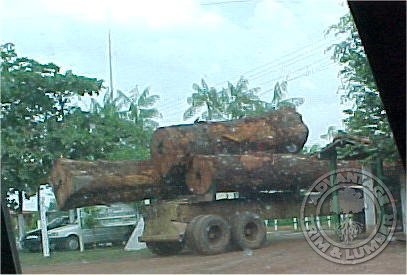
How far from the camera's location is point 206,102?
204cm

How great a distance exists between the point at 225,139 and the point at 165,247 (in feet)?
1.14

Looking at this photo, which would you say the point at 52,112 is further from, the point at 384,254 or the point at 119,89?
the point at 384,254

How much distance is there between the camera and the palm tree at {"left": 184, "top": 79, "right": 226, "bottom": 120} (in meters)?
2.04

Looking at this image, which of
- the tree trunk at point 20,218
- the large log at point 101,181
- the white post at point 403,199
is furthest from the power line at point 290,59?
the tree trunk at point 20,218

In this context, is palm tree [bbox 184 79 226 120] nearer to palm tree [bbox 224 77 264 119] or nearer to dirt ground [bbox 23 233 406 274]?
palm tree [bbox 224 77 264 119]

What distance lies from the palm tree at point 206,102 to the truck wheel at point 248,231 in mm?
289

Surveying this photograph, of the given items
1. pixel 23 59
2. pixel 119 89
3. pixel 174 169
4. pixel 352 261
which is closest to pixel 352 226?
pixel 352 261

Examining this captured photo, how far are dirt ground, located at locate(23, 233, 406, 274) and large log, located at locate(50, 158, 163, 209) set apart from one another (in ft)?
0.58

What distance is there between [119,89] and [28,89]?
0.85ft

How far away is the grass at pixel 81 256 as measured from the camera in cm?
207

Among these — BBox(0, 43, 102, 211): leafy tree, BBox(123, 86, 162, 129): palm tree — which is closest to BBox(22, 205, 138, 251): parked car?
BBox(0, 43, 102, 211): leafy tree

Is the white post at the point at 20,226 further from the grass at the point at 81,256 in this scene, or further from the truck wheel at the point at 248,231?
the truck wheel at the point at 248,231

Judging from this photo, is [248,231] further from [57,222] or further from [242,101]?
[57,222]

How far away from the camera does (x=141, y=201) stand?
208 cm
